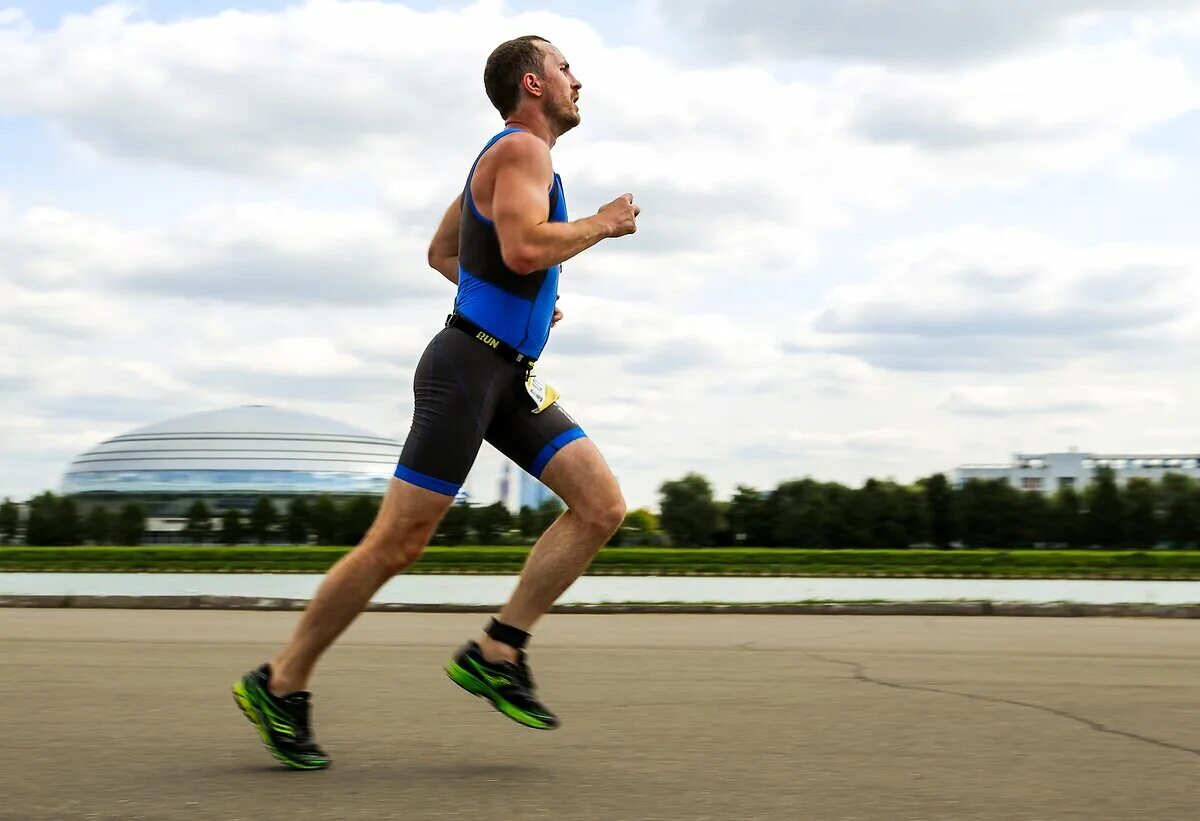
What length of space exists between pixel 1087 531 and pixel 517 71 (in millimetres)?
72209

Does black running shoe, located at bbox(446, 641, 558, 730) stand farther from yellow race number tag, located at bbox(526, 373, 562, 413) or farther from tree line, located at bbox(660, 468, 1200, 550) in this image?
tree line, located at bbox(660, 468, 1200, 550)

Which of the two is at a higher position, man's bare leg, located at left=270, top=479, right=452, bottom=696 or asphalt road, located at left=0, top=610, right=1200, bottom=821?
man's bare leg, located at left=270, top=479, right=452, bottom=696

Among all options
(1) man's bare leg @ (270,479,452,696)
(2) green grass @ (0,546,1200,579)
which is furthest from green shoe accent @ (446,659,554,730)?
(2) green grass @ (0,546,1200,579)

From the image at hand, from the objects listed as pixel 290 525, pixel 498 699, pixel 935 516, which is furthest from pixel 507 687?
pixel 290 525

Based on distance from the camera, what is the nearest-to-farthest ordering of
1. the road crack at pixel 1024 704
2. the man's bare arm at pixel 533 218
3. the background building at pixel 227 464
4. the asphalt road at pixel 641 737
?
the asphalt road at pixel 641 737 → the man's bare arm at pixel 533 218 → the road crack at pixel 1024 704 → the background building at pixel 227 464

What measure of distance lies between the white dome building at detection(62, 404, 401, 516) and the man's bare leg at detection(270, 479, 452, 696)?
120 metres

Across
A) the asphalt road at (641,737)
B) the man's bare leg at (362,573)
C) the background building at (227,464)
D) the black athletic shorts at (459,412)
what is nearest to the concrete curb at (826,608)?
the asphalt road at (641,737)

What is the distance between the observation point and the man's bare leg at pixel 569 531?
397 cm

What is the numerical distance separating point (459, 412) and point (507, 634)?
65 centimetres

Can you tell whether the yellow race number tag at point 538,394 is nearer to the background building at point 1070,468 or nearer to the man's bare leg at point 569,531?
the man's bare leg at point 569,531

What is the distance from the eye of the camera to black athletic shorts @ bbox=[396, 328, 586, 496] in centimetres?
371

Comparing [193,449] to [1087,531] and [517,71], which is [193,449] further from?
[517,71]

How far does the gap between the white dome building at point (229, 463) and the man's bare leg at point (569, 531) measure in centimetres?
12009

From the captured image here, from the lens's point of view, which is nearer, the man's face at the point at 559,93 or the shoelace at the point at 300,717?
the shoelace at the point at 300,717
